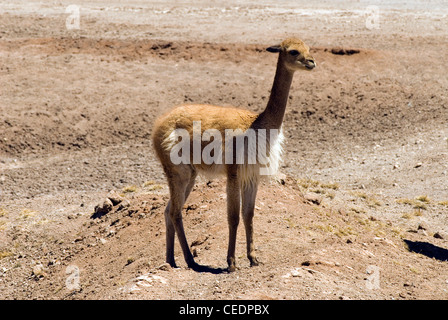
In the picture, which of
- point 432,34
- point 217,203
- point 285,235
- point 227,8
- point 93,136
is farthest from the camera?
point 227,8

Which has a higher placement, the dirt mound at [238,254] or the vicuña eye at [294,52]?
the vicuña eye at [294,52]

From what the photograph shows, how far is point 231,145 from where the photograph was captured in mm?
8914

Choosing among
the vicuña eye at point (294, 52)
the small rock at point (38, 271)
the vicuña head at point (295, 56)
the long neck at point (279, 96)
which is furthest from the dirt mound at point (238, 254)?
the vicuña eye at point (294, 52)

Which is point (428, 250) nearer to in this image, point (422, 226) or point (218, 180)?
point (422, 226)

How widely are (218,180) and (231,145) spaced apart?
14.5 feet

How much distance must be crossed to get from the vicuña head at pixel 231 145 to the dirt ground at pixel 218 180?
28.3 inches

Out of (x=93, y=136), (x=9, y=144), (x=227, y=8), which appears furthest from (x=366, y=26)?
(x=9, y=144)

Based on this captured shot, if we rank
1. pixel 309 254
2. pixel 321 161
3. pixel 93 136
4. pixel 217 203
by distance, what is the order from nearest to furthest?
1. pixel 309 254
2. pixel 217 203
3. pixel 321 161
4. pixel 93 136

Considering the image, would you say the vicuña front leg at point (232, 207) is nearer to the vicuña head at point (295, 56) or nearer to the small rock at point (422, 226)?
the vicuña head at point (295, 56)

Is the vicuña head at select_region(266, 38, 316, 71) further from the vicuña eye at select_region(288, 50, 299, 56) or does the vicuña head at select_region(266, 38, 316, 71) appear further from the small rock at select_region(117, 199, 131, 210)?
the small rock at select_region(117, 199, 131, 210)

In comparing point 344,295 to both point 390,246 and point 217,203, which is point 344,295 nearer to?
point 390,246

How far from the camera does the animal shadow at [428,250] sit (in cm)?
1118

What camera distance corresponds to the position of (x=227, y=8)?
3250 cm

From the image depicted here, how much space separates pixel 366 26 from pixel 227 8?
752 centimetres
